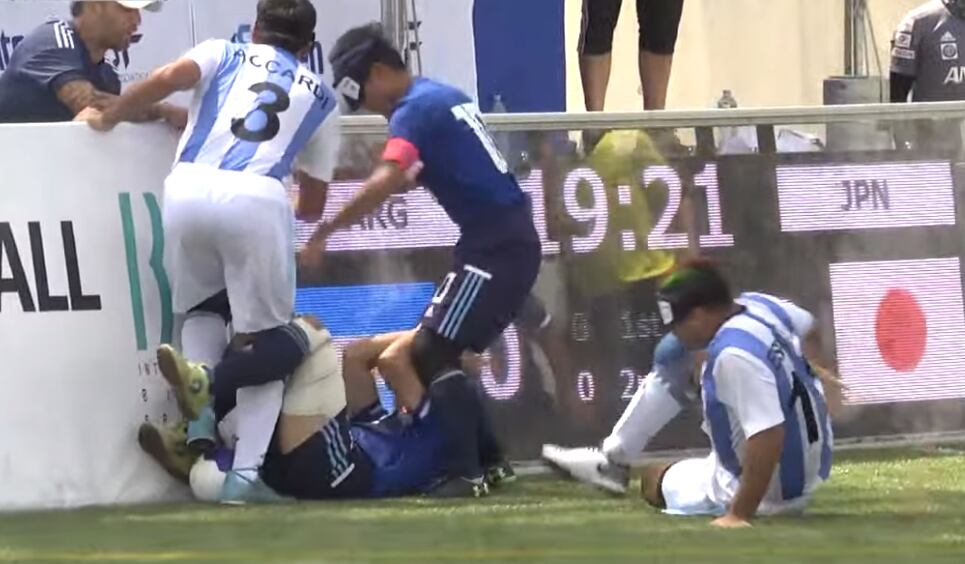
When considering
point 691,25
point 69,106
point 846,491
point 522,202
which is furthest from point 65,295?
point 691,25

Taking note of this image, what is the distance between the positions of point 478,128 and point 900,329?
7.48ft

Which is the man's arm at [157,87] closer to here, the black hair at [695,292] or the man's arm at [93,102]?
the man's arm at [93,102]

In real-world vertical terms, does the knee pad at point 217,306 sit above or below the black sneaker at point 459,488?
above

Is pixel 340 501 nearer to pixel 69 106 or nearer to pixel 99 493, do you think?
pixel 99 493

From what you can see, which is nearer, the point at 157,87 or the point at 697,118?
the point at 157,87

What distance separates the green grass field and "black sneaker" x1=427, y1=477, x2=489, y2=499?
0.30 feet

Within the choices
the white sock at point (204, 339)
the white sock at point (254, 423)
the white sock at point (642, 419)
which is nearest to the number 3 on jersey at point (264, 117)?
the white sock at point (204, 339)

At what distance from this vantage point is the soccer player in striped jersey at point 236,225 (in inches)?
262

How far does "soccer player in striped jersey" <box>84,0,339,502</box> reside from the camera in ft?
21.9

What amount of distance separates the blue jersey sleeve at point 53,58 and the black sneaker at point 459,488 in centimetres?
202

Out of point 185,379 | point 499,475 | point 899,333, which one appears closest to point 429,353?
point 499,475

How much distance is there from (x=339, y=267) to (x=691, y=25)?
30.0 feet

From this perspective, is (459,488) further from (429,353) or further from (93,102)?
(93,102)

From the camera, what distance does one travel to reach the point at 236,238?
21.8 feet
